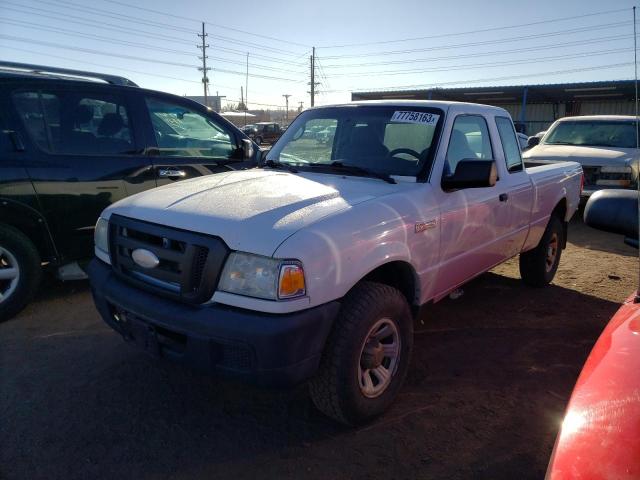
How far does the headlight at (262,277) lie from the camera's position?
83.8 inches

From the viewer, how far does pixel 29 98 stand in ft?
12.9

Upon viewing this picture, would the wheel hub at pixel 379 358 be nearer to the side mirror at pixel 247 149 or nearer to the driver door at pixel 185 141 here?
the driver door at pixel 185 141

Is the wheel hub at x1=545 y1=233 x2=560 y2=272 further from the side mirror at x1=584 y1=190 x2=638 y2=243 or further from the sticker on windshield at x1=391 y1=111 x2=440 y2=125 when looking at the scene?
the side mirror at x1=584 y1=190 x2=638 y2=243

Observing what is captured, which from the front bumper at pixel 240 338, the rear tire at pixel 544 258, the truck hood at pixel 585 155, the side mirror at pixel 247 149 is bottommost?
the rear tire at pixel 544 258

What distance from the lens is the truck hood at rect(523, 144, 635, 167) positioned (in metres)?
8.21

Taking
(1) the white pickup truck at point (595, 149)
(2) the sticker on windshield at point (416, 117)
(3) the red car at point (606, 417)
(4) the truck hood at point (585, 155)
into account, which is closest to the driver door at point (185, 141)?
(2) the sticker on windshield at point (416, 117)

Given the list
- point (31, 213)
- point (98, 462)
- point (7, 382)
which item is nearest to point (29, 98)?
point (31, 213)

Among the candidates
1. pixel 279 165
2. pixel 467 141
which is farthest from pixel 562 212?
pixel 279 165

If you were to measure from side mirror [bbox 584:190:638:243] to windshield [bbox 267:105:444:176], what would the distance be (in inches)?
52.1

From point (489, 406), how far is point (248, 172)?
2.29 m

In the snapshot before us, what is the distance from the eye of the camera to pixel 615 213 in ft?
5.98

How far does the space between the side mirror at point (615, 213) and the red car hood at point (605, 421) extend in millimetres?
475

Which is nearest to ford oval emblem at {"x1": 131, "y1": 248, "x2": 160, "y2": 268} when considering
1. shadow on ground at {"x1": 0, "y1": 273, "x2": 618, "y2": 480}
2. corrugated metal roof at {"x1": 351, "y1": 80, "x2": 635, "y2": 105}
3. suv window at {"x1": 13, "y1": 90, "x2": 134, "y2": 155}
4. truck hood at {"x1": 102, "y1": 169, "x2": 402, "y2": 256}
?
truck hood at {"x1": 102, "y1": 169, "x2": 402, "y2": 256}

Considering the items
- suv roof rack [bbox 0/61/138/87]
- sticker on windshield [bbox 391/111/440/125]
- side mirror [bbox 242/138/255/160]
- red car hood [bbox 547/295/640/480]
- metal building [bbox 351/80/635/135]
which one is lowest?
red car hood [bbox 547/295/640/480]
